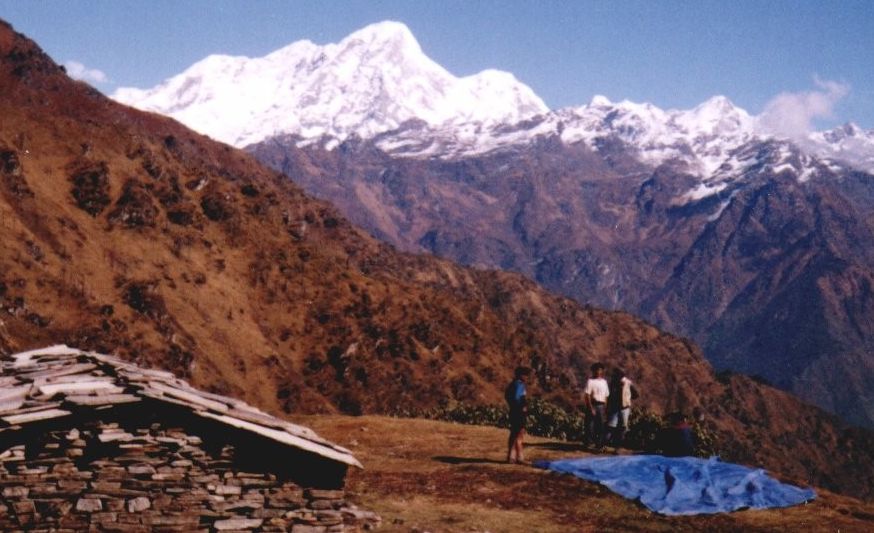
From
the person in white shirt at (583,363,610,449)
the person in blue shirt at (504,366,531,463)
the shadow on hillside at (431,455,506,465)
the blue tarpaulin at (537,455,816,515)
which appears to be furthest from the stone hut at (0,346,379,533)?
the person in white shirt at (583,363,610,449)

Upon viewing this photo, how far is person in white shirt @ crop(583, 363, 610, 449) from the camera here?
864 inches

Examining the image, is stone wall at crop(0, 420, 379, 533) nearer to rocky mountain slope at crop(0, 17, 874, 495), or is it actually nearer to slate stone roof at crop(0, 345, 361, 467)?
slate stone roof at crop(0, 345, 361, 467)

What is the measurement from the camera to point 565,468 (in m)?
20.2

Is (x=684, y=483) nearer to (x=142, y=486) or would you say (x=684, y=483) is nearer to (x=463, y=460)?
(x=463, y=460)

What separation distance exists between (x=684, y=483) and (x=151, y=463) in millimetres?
12149

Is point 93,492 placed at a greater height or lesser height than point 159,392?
lesser

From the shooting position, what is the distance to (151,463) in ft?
43.5

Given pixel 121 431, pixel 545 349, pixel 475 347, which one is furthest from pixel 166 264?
pixel 121 431

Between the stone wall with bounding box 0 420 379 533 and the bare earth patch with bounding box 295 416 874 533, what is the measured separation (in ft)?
7.88

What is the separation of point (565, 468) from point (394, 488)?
456 centimetres

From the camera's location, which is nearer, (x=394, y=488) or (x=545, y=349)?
(x=394, y=488)

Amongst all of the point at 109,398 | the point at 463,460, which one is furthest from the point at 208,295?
the point at 109,398

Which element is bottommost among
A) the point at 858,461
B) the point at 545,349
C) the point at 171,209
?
the point at 858,461

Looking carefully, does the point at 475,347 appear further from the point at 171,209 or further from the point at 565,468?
the point at 565,468
